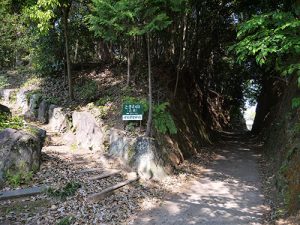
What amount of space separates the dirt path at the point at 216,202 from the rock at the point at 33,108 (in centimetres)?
640

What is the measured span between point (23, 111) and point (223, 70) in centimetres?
1278

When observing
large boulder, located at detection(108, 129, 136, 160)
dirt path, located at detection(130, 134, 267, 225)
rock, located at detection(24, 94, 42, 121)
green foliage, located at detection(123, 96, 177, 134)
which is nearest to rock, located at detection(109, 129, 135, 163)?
large boulder, located at detection(108, 129, 136, 160)

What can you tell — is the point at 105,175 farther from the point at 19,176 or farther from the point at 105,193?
the point at 19,176

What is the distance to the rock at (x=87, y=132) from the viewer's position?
9.25 meters

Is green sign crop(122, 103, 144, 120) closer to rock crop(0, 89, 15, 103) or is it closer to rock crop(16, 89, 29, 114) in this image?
rock crop(16, 89, 29, 114)

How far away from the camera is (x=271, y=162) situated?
10.1 m

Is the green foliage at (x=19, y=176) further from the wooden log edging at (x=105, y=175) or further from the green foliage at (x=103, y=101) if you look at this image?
the green foliage at (x=103, y=101)

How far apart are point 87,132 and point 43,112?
2827 mm

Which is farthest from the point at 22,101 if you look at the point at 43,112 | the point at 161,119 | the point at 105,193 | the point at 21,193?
the point at 105,193

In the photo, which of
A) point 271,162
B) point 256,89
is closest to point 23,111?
point 271,162

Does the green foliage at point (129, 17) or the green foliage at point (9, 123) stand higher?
the green foliage at point (129, 17)

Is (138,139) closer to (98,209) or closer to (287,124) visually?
(98,209)

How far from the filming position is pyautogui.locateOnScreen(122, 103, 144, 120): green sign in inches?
336

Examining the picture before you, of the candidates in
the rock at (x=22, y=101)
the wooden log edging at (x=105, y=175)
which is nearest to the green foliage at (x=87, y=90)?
the rock at (x=22, y=101)
